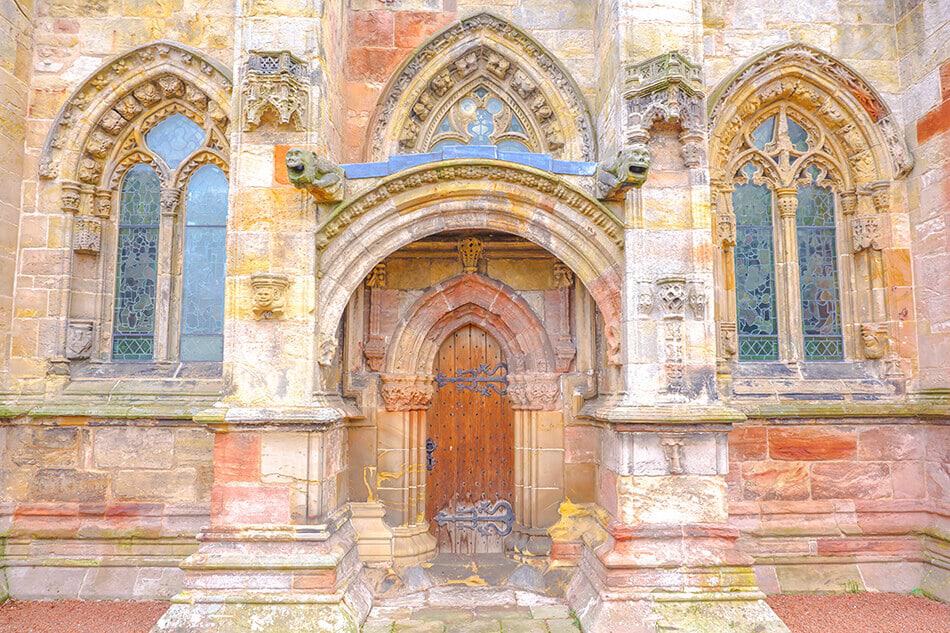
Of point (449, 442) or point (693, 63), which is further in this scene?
point (449, 442)

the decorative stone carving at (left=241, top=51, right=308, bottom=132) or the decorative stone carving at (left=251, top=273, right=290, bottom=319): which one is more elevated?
the decorative stone carving at (left=241, top=51, right=308, bottom=132)

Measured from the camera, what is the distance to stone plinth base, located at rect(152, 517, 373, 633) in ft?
15.7

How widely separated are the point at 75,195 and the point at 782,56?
8.00 m

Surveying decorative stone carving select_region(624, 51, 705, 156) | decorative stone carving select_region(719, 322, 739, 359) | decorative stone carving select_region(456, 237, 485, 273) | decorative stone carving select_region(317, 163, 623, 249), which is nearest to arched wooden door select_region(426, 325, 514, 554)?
decorative stone carving select_region(456, 237, 485, 273)

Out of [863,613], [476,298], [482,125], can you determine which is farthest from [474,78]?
[863,613]

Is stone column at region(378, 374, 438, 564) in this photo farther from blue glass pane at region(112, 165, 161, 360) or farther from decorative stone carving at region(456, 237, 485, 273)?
blue glass pane at region(112, 165, 161, 360)

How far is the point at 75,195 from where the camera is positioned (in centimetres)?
682

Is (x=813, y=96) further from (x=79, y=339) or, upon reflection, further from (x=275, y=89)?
(x=79, y=339)

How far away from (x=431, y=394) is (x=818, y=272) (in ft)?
15.4

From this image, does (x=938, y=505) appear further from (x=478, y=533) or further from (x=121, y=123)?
(x=121, y=123)

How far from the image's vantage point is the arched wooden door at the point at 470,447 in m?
6.71

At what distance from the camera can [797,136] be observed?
7.26m

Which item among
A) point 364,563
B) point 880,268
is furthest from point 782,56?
point 364,563

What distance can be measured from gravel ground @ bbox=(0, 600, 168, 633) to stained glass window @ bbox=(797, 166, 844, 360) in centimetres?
736
